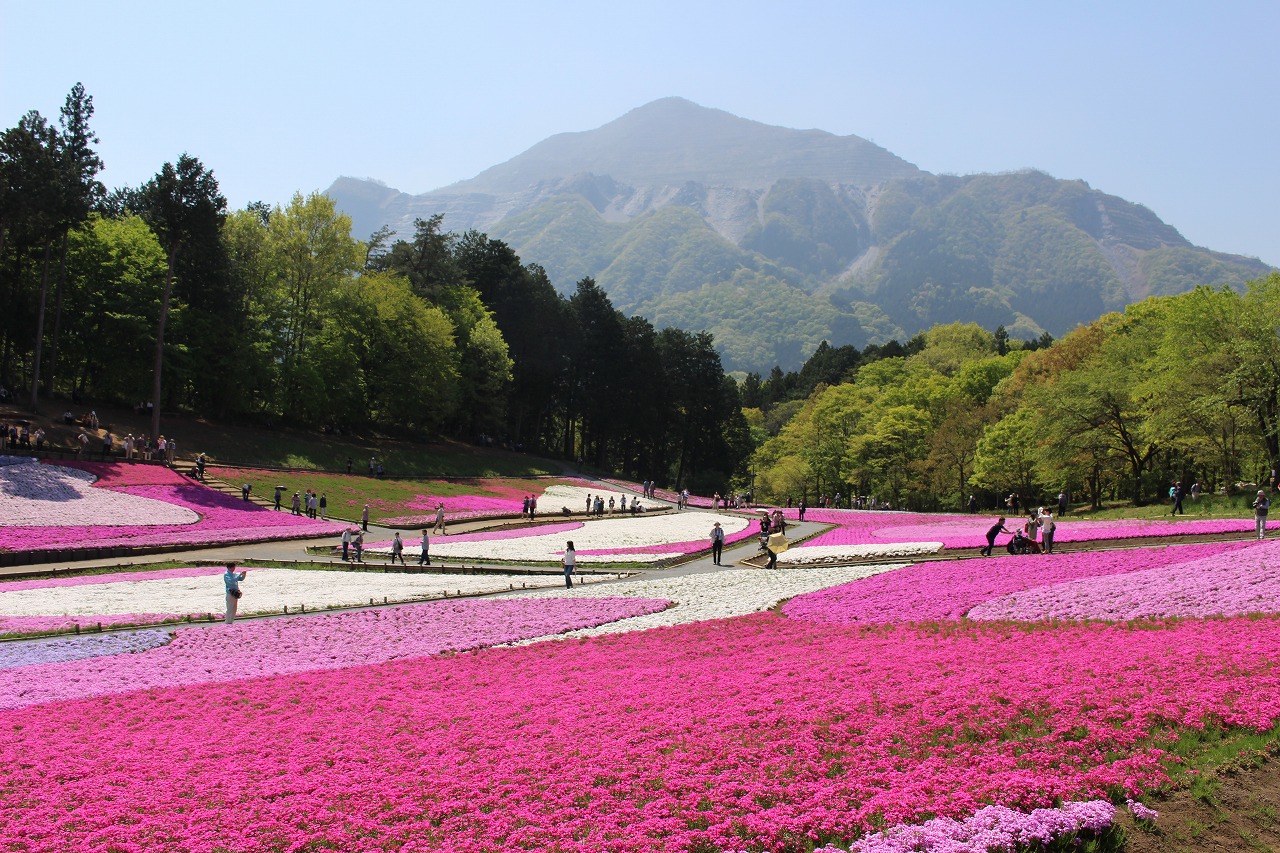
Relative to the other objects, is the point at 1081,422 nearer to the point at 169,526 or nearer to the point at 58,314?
the point at 169,526

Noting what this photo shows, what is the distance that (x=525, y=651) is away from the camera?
21016mm

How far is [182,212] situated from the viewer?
64375 mm

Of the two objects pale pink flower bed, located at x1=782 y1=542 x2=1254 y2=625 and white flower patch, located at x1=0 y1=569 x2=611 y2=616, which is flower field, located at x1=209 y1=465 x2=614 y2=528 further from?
pale pink flower bed, located at x1=782 y1=542 x2=1254 y2=625

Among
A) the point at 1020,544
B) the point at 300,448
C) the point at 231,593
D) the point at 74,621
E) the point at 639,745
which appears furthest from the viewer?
the point at 300,448

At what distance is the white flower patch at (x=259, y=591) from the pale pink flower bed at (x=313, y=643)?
2985 mm

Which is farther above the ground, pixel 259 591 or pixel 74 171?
pixel 74 171

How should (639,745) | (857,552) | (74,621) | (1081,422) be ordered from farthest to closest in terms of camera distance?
1. (1081,422)
2. (857,552)
3. (74,621)
4. (639,745)

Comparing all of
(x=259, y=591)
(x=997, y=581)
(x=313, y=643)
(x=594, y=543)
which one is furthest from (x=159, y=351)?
(x=997, y=581)

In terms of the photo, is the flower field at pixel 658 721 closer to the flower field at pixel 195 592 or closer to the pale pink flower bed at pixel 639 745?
the pale pink flower bed at pixel 639 745

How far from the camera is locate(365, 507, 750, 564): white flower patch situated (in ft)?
136

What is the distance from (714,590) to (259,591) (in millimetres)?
15839

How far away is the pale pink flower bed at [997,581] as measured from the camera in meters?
22.5

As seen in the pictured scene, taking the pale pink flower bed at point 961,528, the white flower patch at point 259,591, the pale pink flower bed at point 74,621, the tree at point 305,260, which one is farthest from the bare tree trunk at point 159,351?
the pale pink flower bed at point 961,528

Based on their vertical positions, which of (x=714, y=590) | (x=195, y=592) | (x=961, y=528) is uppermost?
(x=961, y=528)
